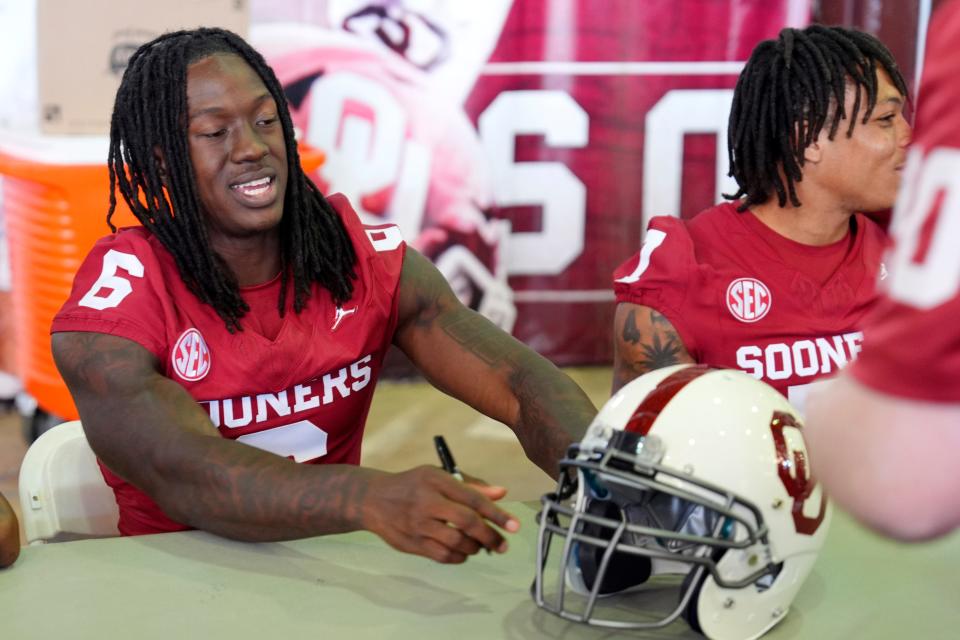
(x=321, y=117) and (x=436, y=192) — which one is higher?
(x=321, y=117)

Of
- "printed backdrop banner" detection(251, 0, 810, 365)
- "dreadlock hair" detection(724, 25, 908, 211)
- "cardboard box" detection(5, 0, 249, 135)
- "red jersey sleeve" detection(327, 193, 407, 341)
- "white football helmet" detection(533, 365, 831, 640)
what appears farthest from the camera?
"printed backdrop banner" detection(251, 0, 810, 365)

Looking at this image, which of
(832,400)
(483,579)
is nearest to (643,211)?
(483,579)

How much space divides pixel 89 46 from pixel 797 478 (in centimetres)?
259

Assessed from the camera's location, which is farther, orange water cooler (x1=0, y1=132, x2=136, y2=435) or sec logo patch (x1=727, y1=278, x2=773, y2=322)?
orange water cooler (x1=0, y1=132, x2=136, y2=435)

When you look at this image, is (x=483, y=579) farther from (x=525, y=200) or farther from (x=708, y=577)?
(x=525, y=200)

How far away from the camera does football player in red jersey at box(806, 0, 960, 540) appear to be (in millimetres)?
772

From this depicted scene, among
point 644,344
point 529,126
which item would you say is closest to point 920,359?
point 644,344

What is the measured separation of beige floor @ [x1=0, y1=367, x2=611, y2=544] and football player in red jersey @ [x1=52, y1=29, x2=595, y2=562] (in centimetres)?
145

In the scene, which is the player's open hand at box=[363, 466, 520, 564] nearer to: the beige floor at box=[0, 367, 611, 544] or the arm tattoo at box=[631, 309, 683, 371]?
the arm tattoo at box=[631, 309, 683, 371]

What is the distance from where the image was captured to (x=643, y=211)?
184 inches

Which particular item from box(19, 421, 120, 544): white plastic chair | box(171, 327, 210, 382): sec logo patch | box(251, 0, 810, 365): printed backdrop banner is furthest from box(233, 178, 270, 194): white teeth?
box(251, 0, 810, 365): printed backdrop banner

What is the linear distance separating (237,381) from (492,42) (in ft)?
9.69

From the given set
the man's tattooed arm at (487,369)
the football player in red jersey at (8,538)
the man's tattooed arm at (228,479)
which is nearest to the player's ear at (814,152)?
the man's tattooed arm at (487,369)

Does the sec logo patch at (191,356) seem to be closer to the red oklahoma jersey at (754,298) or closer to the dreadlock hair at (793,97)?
the red oklahoma jersey at (754,298)
